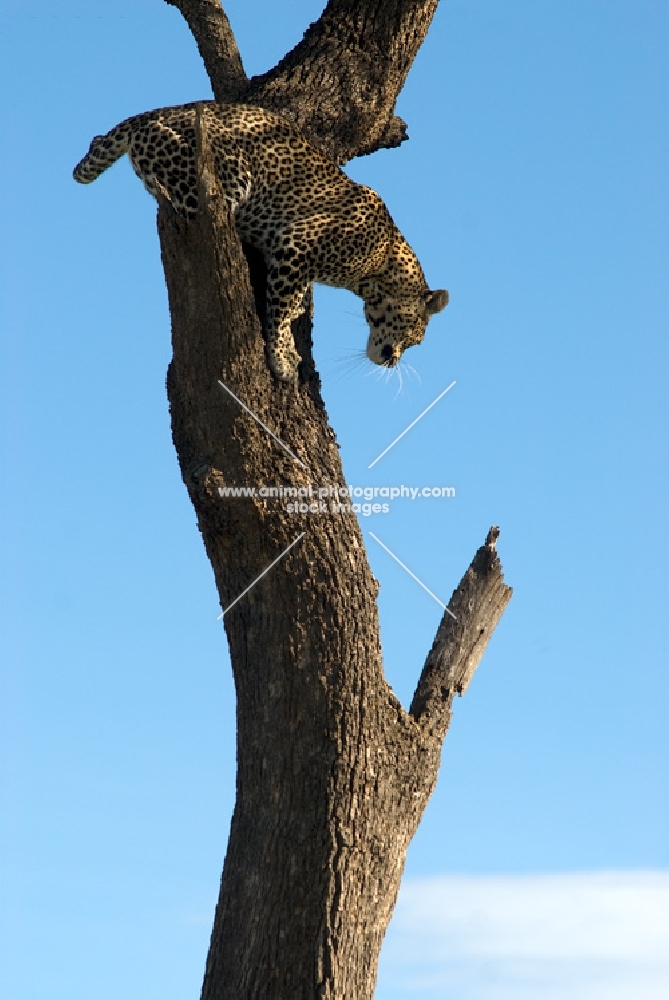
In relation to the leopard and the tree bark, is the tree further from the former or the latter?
the leopard

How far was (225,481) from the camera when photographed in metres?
6.54

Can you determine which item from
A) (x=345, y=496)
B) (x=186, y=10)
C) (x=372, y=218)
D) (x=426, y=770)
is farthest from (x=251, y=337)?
(x=186, y=10)

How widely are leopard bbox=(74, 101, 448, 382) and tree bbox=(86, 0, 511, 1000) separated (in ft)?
1.18

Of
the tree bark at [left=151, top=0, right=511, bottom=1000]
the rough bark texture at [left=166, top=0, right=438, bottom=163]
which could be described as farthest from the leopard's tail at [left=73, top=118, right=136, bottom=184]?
the rough bark texture at [left=166, top=0, right=438, bottom=163]

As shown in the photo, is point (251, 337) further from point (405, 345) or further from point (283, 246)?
point (405, 345)

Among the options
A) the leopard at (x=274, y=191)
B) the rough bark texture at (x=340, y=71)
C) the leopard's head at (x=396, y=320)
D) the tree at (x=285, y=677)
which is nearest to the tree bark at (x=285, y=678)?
the tree at (x=285, y=677)

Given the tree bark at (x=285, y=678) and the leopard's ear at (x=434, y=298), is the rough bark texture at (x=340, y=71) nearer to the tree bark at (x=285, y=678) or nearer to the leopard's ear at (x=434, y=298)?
the leopard's ear at (x=434, y=298)

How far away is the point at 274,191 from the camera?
7.28m

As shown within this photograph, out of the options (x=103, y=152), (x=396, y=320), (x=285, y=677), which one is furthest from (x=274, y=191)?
(x=285, y=677)

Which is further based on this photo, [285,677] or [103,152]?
[103,152]

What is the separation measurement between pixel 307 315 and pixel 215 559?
171 cm

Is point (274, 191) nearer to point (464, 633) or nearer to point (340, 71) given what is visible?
point (340, 71)

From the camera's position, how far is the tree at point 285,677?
6.25 m

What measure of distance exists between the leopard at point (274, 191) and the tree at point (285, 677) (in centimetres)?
36
